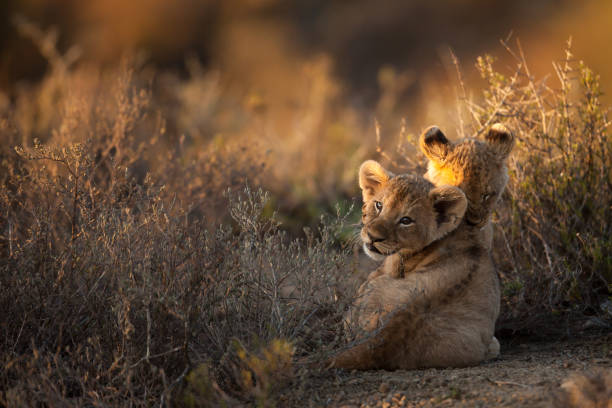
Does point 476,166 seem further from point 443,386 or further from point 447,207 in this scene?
point 443,386

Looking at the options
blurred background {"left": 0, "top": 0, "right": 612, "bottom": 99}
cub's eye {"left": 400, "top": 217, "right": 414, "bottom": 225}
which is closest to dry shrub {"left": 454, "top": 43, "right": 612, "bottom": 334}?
cub's eye {"left": 400, "top": 217, "right": 414, "bottom": 225}

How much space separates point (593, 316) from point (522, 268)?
692 millimetres

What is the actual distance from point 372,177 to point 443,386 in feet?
5.23

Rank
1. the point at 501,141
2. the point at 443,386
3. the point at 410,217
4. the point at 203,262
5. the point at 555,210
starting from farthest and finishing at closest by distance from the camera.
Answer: the point at 555,210
the point at 501,141
the point at 410,217
the point at 203,262
the point at 443,386

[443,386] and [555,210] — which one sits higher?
[555,210]

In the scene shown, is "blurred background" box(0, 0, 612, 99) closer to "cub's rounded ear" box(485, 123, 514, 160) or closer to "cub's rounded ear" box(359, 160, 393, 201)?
"cub's rounded ear" box(485, 123, 514, 160)

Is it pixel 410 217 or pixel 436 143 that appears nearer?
pixel 410 217

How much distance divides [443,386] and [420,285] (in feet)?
2.27

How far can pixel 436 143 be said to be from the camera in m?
4.67

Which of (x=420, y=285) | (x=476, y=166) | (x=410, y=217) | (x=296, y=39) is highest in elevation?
(x=296, y=39)

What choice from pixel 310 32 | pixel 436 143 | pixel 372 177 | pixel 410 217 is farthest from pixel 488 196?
pixel 310 32

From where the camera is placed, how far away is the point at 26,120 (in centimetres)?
946

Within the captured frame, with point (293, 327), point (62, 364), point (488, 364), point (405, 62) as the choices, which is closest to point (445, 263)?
point (488, 364)

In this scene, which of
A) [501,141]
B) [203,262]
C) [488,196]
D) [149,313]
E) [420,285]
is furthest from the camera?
[501,141]
